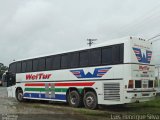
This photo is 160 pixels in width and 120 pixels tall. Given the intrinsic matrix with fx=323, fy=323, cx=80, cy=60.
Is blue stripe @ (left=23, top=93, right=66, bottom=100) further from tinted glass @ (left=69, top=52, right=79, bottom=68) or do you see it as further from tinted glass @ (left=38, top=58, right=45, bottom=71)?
tinted glass @ (left=69, top=52, right=79, bottom=68)

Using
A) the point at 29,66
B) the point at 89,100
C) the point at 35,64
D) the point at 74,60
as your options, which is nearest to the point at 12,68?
the point at 29,66

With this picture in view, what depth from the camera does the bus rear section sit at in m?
15.0

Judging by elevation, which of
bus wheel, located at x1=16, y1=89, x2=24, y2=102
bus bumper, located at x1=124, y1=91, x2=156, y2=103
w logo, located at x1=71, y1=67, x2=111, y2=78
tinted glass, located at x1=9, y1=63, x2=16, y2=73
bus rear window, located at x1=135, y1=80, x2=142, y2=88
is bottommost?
bus wheel, located at x1=16, y1=89, x2=24, y2=102

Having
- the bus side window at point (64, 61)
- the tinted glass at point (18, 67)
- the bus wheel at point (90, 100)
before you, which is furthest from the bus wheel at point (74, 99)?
the tinted glass at point (18, 67)

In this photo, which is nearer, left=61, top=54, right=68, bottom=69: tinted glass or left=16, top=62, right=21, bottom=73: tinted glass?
left=61, top=54, right=68, bottom=69: tinted glass

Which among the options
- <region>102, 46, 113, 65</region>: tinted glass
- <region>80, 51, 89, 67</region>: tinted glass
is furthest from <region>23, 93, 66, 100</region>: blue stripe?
<region>102, 46, 113, 65</region>: tinted glass

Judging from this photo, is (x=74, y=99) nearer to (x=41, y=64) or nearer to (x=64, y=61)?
(x=64, y=61)

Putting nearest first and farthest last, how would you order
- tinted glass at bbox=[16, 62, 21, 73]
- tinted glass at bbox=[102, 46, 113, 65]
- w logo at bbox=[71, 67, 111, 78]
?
1. tinted glass at bbox=[102, 46, 113, 65]
2. w logo at bbox=[71, 67, 111, 78]
3. tinted glass at bbox=[16, 62, 21, 73]

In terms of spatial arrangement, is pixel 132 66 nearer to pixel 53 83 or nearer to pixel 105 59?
pixel 105 59

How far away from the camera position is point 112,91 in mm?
15727

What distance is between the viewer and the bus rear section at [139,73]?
49.1 ft

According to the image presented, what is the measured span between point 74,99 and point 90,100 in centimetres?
169

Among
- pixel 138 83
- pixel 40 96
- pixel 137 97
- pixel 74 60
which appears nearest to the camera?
pixel 137 97

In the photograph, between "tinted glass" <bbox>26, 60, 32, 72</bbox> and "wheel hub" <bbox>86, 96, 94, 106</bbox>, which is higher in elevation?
"tinted glass" <bbox>26, 60, 32, 72</bbox>
